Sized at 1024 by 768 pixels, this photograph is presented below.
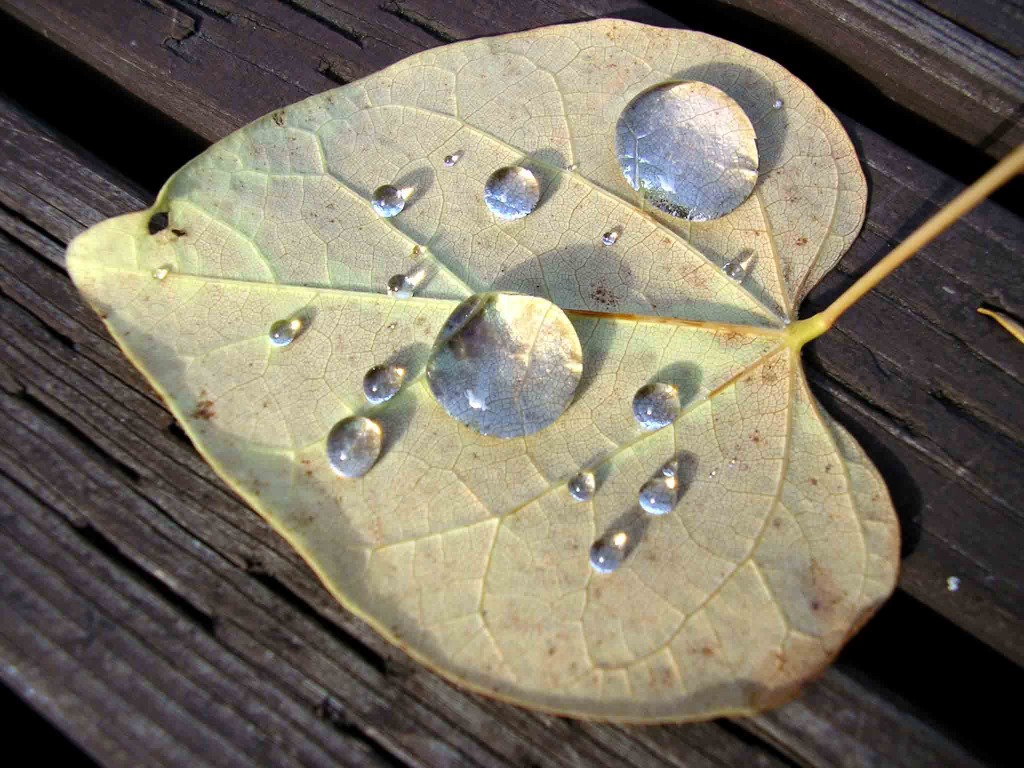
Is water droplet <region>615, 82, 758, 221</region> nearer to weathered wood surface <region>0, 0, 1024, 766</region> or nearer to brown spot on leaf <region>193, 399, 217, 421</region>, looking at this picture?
weathered wood surface <region>0, 0, 1024, 766</region>

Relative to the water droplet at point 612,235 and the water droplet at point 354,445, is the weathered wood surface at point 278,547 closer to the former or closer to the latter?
the water droplet at point 354,445

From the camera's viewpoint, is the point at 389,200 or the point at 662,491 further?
the point at 389,200

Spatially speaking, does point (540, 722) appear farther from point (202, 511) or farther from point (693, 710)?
point (202, 511)

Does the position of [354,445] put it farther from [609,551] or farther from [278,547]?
[609,551]

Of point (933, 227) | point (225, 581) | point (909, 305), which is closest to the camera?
point (933, 227)

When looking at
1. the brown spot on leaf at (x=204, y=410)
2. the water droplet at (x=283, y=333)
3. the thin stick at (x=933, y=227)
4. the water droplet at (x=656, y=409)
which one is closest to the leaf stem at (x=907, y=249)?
the thin stick at (x=933, y=227)

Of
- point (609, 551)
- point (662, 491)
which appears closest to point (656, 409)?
point (662, 491)

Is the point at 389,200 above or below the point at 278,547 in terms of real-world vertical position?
above
